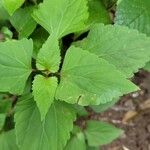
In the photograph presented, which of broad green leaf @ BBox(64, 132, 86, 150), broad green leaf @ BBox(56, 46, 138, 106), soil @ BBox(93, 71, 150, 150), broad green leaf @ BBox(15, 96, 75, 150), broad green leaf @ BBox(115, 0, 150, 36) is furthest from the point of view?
soil @ BBox(93, 71, 150, 150)

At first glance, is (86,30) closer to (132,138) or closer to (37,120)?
(37,120)

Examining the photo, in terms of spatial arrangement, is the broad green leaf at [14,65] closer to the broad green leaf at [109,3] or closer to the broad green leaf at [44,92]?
the broad green leaf at [44,92]

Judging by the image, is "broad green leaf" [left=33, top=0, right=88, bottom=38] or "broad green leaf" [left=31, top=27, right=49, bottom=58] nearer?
"broad green leaf" [left=33, top=0, right=88, bottom=38]

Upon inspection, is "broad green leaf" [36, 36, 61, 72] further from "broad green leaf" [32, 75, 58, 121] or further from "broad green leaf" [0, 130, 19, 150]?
"broad green leaf" [0, 130, 19, 150]

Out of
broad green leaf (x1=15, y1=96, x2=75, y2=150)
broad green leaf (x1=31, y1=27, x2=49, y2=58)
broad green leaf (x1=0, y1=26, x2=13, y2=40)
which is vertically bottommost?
broad green leaf (x1=15, y1=96, x2=75, y2=150)

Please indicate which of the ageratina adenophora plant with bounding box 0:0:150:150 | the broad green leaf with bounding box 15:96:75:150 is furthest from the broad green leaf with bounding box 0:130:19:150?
the broad green leaf with bounding box 15:96:75:150

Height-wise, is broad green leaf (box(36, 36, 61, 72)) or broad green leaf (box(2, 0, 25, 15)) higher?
broad green leaf (box(2, 0, 25, 15))

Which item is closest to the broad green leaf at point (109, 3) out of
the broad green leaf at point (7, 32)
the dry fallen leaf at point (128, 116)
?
the broad green leaf at point (7, 32)
